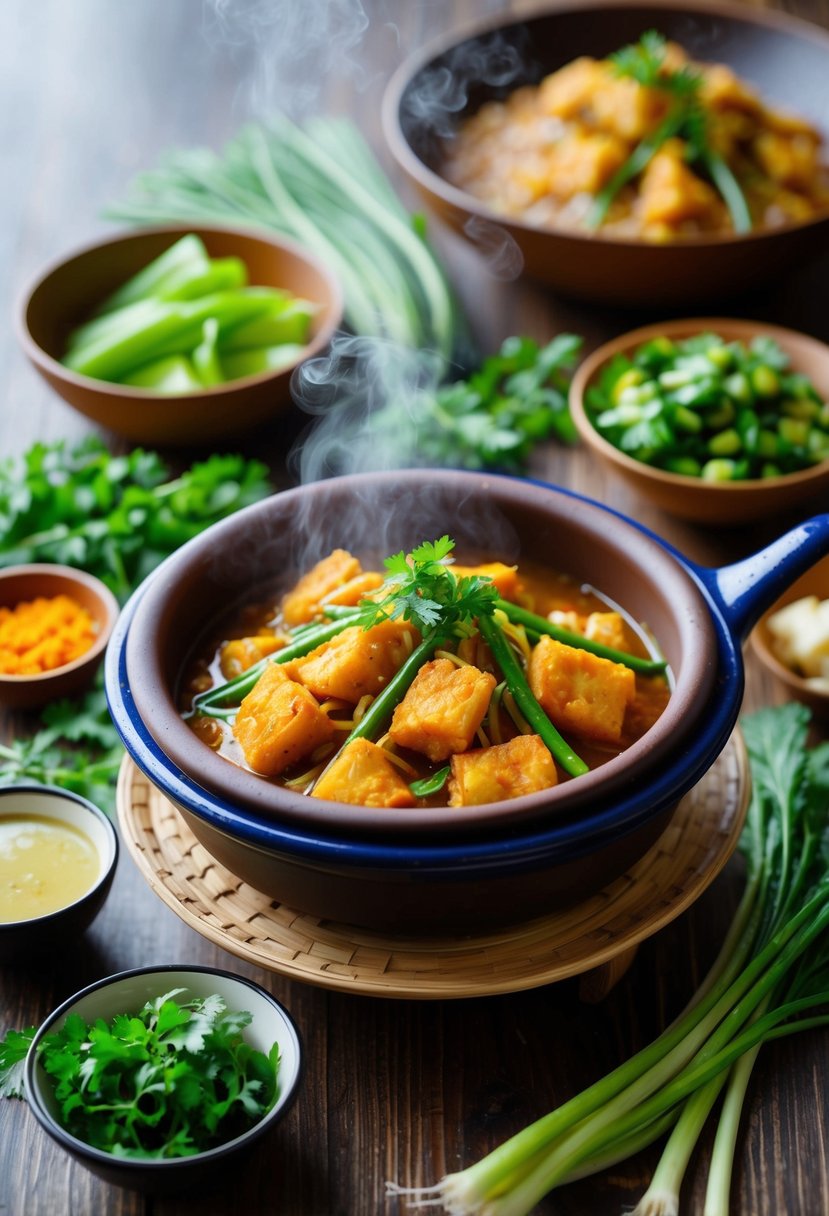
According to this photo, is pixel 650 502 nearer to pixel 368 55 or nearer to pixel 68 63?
pixel 368 55

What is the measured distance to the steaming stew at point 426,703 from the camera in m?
→ 2.29

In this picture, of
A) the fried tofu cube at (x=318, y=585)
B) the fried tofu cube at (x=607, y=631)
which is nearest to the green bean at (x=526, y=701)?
the fried tofu cube at (x=607, y=631)

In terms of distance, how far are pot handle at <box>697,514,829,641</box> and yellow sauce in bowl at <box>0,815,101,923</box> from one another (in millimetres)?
1427

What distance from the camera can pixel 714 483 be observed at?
11.8ft

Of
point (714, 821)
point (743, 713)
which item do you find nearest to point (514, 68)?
point (743, 713)

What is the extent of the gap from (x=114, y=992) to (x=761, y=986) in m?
1.23

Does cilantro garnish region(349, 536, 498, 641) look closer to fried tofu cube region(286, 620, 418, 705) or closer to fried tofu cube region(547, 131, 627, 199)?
fried tofu cube region(286, 620, 418, 705)

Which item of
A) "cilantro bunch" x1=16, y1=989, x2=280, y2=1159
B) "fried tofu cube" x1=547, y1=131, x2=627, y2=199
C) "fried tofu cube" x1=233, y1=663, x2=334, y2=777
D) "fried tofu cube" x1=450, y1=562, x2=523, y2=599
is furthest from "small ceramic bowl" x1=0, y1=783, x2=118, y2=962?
"fried tofu cube" x1=547, y1=131, x2=627, y2=199

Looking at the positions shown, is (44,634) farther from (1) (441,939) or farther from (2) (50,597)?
(1) (441,939)

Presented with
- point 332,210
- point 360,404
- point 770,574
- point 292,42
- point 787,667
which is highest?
point 292,42

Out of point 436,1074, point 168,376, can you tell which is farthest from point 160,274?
point 436,1074

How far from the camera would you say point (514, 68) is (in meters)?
5.22

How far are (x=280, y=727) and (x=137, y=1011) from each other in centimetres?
60

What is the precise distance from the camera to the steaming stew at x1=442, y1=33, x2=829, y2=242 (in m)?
4.34
